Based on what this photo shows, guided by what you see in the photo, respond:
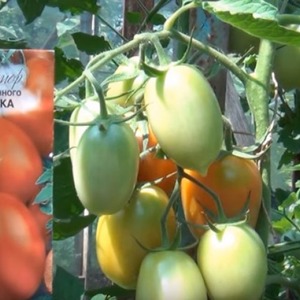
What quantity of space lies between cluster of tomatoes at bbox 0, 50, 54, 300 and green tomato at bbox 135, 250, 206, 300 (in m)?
0.09

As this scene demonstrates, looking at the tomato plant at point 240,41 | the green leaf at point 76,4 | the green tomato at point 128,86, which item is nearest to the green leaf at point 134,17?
the green leaf at point 76,4

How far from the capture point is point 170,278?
76 centimetres

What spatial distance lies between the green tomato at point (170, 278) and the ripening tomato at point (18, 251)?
9 centimetres

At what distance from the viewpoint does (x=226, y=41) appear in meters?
0.95

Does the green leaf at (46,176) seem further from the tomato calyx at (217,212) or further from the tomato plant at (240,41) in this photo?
the tomato plant at (240,41)

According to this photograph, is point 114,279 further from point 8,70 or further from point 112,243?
point 8,70

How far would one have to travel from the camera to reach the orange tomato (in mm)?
834

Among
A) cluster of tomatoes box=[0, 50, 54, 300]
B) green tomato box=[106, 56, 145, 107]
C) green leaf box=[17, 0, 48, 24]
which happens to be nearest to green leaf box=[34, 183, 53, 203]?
cluster of tomatoes box=[0, 50, 54, 300]

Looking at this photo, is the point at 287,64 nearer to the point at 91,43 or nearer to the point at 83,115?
the point at 83,115

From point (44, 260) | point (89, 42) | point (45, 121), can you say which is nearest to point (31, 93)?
point (45, 121)

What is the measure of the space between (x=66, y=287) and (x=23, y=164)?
334 millimetres

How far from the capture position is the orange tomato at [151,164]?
0.83 m

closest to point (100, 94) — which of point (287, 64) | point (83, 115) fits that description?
point (83, 115)

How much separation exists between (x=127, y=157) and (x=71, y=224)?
12.3 inches
